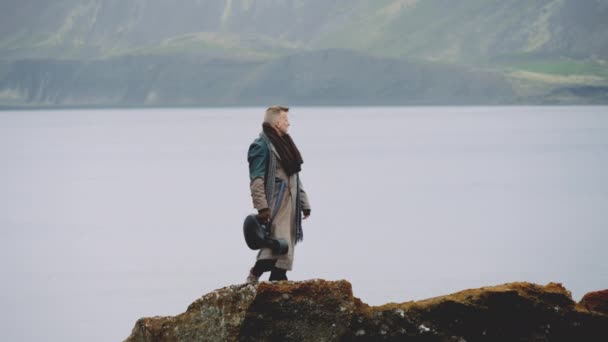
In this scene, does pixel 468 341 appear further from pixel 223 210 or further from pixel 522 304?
pixel 223 210

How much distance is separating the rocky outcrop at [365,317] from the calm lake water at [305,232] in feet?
20.2

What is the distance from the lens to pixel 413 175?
4262 cm

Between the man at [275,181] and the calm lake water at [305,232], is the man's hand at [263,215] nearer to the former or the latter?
the man at [275,181]

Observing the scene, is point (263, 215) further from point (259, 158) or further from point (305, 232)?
point (305, 232)

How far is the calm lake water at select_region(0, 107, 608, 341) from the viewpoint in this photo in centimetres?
1548

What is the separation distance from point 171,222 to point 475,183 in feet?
49.6

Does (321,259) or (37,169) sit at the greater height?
(37,169)

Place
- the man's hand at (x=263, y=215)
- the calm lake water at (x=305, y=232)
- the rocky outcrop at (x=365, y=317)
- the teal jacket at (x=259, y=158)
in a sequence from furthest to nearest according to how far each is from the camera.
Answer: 1. the calm lake water at (x=305, y=232)
2. the teal jacket at (x=259, y=158)
3. the man's hand at (x=263, y=215)
4. the rocky outcrop at (x=365, y=317)

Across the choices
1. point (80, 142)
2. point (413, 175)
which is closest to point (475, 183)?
point (413, 175)

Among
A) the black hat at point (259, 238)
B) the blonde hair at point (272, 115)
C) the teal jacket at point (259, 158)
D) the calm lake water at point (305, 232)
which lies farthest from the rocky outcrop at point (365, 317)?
the calm lake water at point (305, 232)

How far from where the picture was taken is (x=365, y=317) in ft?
23.2

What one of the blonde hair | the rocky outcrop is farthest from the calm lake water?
the rocky outcrop

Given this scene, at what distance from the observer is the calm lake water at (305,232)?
15.5 m

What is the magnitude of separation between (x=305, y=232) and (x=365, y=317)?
49.0ft
